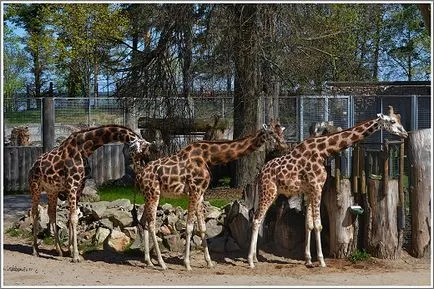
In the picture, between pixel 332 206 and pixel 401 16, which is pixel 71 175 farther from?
pixel 401 16

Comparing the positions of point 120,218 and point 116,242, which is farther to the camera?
point 120,218

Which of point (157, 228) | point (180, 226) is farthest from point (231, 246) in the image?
point (157, 228)

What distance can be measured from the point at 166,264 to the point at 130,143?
165 cm

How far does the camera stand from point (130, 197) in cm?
1561

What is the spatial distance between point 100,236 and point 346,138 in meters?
3.98

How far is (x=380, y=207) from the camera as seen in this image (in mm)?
9453

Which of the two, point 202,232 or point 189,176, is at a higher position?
point 189,176

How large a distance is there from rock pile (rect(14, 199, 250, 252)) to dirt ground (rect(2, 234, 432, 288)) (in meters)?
0.27

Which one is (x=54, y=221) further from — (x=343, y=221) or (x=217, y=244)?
(x=343, y=221)

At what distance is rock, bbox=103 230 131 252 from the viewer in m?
10.5

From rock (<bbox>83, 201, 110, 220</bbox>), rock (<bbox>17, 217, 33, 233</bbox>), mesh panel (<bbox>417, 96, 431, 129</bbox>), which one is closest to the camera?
rock (<bbox>83, 201, 110, 220</bbox>)

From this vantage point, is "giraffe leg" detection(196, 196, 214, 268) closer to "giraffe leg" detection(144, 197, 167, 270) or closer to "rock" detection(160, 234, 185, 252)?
"giraffe leg" detection(144, 197, 167, 270)

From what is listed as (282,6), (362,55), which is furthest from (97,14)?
(282,6)

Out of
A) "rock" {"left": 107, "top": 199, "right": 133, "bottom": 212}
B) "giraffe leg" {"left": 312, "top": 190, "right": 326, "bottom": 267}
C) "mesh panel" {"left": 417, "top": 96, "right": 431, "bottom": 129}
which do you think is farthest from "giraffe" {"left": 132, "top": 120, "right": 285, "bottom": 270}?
"mesh panel" {"left": 417, "top": 96, "right": 431, "bottom": 129}
